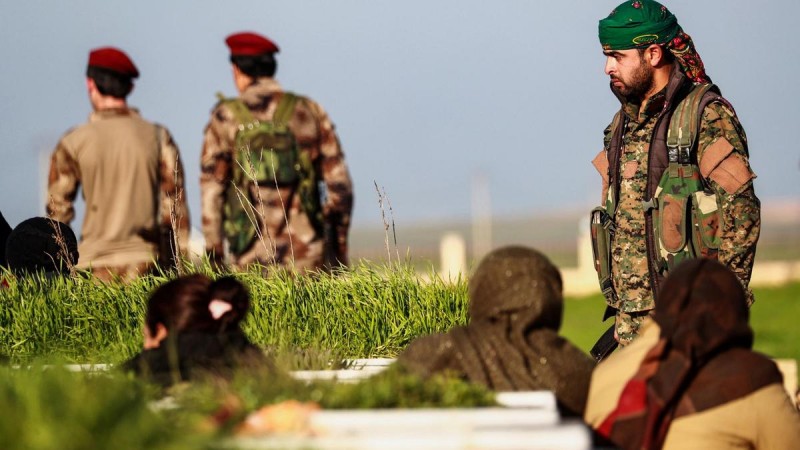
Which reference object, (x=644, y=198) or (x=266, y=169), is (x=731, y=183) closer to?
(x=644, y=198)

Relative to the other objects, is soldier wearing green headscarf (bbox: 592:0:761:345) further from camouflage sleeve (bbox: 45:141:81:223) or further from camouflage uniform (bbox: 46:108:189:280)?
camouflage sleeve (bbox: 45:141:81:223)

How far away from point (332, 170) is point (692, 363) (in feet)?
18.5

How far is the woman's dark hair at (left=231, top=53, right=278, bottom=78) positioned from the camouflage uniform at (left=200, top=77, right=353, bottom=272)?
Result: 0.16 ft

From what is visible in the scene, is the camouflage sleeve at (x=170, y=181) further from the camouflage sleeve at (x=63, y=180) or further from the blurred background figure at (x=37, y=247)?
the blurred background figure at (x=37, y=247)

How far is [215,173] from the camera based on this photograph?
10109 millimetres

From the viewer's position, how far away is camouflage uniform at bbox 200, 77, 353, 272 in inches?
397

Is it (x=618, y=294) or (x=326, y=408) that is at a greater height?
(x=326, y=408)

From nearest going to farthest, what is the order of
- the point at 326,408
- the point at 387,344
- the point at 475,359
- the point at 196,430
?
the point at 196,430 → the point at 326,408 → the point at 475,359 → the point at 387,344

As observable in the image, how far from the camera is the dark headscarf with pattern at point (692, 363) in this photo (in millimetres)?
4754

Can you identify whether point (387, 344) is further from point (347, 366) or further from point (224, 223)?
point (224, 223)

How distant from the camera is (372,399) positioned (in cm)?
439

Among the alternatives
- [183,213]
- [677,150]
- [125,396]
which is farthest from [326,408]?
[183,213]

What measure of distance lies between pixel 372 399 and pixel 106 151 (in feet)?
19.8

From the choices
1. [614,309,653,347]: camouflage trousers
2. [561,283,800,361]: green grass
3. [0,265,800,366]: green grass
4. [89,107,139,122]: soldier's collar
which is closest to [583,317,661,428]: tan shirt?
[614,309,653,347]: camouflage trousers
